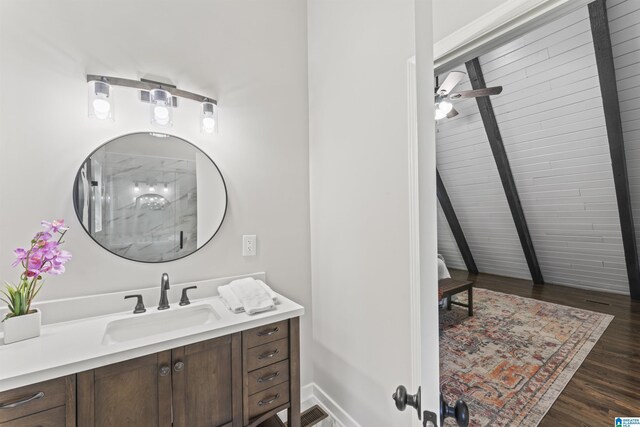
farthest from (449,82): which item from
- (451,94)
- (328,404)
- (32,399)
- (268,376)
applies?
(32,399)

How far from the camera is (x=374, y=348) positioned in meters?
1.46

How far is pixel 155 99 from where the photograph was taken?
4.50 ft

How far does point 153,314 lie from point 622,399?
3.17 meters

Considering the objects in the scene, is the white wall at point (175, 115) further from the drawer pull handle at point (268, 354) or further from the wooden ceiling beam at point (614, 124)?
the wooden ceiling beam at point (614, 124)

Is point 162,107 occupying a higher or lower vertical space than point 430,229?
higher

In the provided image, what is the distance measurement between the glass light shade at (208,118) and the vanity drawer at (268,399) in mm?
1426

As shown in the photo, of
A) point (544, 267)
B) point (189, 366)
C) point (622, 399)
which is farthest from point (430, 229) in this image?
point (544, 267)

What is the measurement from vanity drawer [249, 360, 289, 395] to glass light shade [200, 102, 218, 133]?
52.1 inches

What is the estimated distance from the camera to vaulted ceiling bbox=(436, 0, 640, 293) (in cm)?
243

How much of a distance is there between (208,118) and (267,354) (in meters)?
1.32

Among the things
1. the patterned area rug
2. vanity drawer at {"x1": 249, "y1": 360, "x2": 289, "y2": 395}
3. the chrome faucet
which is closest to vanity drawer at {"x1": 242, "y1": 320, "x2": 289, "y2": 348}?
vanity drawer at {"x1": 249, "y1": 360, "x2": 289, "y2": 395}

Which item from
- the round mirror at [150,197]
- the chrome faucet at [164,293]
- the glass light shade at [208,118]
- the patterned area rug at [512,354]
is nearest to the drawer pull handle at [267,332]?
the chrome faucet at [164,293]

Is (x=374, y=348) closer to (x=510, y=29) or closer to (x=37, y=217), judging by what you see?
(x=510, y=29)

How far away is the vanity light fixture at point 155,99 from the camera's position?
4.11ft
